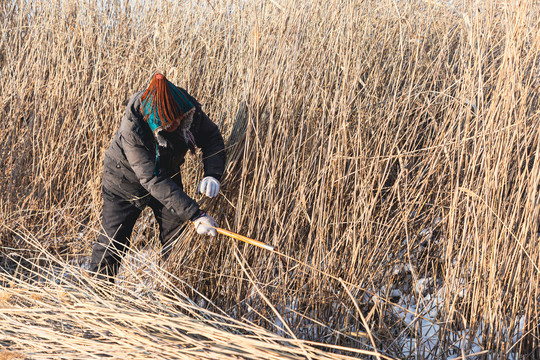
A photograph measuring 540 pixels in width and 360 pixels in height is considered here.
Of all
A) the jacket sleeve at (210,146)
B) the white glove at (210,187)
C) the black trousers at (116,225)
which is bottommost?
the black trousers at (116,225)

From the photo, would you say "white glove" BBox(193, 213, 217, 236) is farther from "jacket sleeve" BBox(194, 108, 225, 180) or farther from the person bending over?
"jacket sleeve" BBox(194, 108, 225, 180)

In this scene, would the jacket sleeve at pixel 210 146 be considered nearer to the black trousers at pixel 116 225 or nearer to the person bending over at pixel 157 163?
the person bending over at pixel 157 163

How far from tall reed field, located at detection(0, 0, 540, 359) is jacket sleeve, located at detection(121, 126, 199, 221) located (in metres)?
0.18

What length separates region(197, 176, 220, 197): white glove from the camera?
1875 millimetres

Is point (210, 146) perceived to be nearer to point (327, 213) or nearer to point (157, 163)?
point (157, 163)

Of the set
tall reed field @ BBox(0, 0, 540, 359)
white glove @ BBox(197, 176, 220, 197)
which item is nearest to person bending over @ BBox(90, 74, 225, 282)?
white glove @ BBox(197, 176, 220, 197)

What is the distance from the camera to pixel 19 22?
317 centimetres

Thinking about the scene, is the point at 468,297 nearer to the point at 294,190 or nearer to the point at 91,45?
the point at 294,190

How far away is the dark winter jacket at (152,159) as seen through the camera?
188 cm

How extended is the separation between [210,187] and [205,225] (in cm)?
16

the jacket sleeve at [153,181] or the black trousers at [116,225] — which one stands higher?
the jacket sleeve at [153,181]

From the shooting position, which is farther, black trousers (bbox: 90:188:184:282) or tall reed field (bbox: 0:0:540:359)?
black trousers (bbox: 90:188:184:282)

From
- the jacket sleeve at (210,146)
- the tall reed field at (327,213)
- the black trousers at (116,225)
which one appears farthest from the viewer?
the black trousers at (116,225)

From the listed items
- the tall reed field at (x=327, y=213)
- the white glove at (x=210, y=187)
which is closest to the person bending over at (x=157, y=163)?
the white glove at (x=210, y=187)
